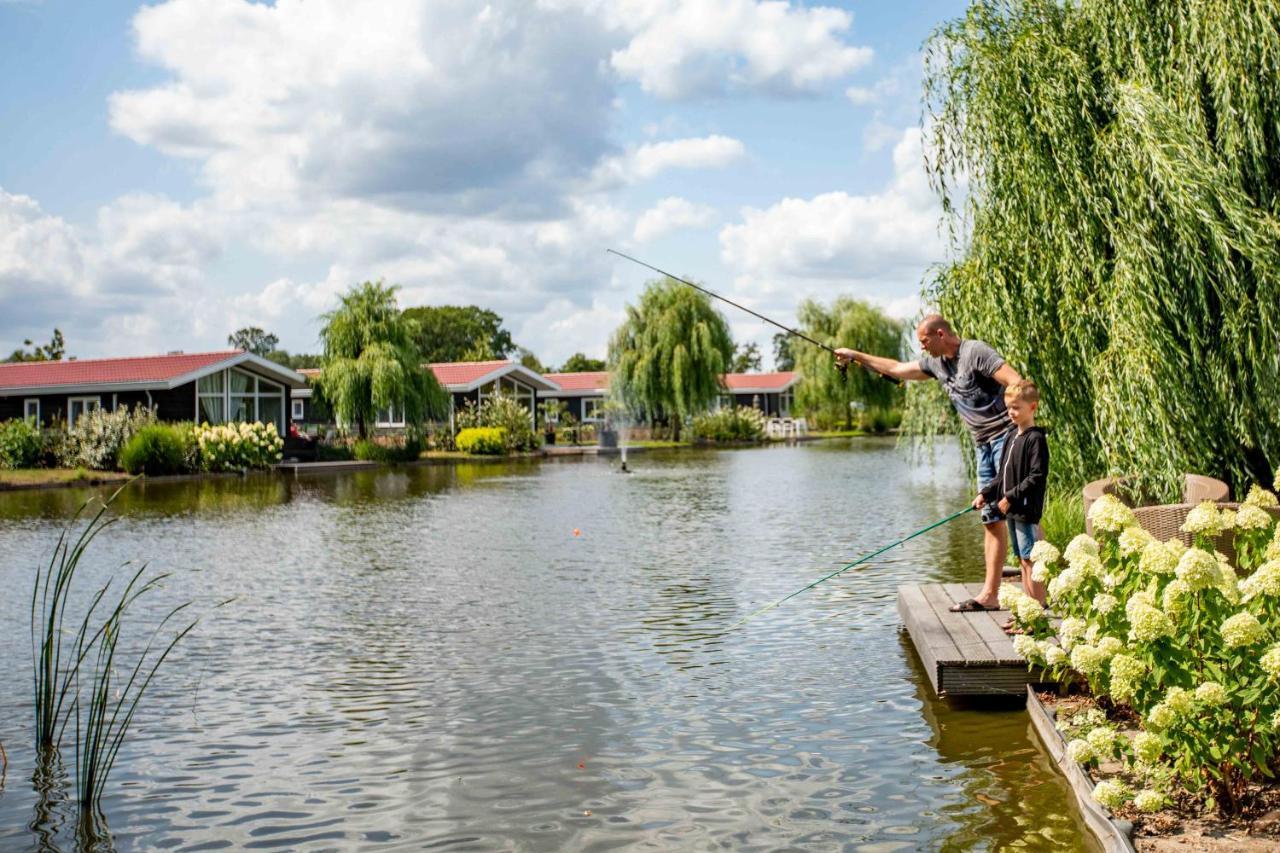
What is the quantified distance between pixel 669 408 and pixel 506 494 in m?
28.1

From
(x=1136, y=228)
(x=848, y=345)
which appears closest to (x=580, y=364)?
(x=848, y=345)

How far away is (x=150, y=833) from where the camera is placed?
5254 mm

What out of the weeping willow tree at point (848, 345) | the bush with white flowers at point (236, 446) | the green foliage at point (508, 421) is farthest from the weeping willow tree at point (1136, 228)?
the weeping willow tree at point (848, 345)

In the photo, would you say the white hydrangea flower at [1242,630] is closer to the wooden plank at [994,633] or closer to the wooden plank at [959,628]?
the wooden plank at [994,633]

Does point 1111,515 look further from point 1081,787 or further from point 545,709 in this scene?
point 545,709

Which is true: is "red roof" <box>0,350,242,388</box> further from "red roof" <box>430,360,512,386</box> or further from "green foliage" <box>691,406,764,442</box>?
"green foliage" <box>691,406,764,442</box>

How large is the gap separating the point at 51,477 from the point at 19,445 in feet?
12.6

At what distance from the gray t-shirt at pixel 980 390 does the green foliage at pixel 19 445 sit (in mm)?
30114

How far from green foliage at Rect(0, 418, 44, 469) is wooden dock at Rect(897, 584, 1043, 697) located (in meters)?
29.9

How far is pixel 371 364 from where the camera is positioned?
40.6 m

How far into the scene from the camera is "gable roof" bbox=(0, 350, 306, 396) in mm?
37219

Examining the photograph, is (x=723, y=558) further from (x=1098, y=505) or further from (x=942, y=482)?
(x=942, y=482)

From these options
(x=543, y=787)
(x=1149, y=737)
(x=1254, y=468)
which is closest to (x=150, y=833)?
(x=543, y=787)

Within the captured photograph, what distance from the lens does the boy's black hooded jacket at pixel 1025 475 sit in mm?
7234
